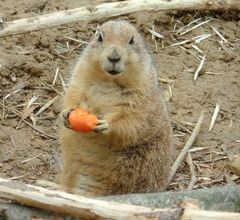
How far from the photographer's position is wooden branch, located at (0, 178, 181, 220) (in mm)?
3988

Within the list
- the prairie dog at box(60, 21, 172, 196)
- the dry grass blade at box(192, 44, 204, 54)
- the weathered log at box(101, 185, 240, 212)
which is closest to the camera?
the weathered log at box(101, 185, 240, 212)

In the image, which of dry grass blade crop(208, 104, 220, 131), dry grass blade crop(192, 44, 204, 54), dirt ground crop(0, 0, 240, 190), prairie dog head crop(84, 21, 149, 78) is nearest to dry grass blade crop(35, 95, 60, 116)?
dirt ground crop(0, 0, 240, 190)

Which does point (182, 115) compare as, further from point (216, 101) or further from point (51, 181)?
point (51, 181)

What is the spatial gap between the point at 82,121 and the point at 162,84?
1809 millimetres

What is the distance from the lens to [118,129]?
5.07m

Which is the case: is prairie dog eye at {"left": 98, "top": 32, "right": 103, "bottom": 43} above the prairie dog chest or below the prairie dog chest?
above

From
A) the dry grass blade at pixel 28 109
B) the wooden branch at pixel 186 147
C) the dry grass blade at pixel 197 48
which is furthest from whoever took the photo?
the dry grass blade at pixel 197 48

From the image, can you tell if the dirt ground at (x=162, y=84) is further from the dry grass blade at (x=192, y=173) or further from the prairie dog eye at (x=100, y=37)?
the prairie dog eye at (x=100, y=37)

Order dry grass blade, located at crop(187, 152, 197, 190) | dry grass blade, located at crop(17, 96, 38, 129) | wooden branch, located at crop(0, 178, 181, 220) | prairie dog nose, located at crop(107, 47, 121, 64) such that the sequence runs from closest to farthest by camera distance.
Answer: wooden branch, located at crop(0, 178, 181, 220), prairie dog nose, located at crop(107, 47, 121, 64), dry grass blade, located at crop(187, 152, 197, 190), dry grass blade, located at crop(17, 96, 38, 129)

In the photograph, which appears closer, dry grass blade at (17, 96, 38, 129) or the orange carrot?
the orange carrot

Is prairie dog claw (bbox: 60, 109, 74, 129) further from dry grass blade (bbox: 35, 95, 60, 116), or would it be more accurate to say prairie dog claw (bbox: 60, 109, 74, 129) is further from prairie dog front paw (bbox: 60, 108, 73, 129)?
dry grass blade (bbox: 35, 95, 60, 116)

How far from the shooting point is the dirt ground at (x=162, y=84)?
5909 millimetres

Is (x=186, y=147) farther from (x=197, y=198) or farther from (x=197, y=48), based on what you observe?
(x=197, y=198)

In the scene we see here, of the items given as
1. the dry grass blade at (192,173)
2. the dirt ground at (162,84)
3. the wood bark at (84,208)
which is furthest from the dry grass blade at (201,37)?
Result: the wood bark at (84,208)
